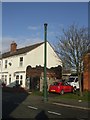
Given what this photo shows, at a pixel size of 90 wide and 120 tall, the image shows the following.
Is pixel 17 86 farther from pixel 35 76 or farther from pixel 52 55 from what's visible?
pixel 52 55

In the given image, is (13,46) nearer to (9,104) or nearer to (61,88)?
(61,88)

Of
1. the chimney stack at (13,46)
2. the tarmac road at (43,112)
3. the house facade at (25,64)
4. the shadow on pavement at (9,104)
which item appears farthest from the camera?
the chimney stack at (13,46)

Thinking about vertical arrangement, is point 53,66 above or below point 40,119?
above

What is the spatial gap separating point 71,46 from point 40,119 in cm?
1663

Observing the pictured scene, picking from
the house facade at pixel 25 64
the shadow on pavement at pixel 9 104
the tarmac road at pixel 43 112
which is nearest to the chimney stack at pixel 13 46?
the house facade at pixel 25 64

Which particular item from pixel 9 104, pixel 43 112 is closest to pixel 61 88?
pixel 9 104

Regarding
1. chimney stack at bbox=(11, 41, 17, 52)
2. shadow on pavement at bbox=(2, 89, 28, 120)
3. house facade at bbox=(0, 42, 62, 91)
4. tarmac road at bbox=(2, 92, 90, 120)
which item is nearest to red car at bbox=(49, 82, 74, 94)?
shadow on pavement at bbox=(2, 89, 28, 120)

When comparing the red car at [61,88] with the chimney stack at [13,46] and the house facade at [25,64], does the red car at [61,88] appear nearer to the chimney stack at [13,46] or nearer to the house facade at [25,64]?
the house facade at [25,64]

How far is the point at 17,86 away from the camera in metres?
48.2

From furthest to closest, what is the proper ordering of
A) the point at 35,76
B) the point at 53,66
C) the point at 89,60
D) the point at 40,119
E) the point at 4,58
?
the point at 4,58, the point at 53,66, the point at 35,76, the point at 89,60, the point at 40,119

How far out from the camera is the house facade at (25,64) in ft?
154

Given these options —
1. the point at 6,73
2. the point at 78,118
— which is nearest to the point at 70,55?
the point at 78,118

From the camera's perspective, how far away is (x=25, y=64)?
48.0 m

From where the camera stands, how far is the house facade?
47.0 metres
